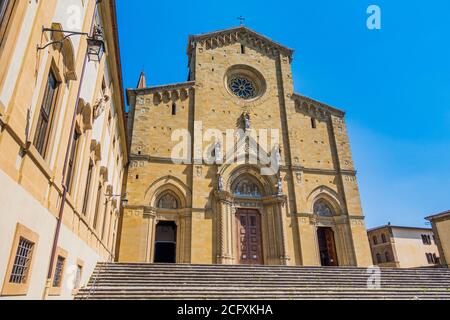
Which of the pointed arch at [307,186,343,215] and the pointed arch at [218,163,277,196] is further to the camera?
the pointed arch at [307,186,343,215]

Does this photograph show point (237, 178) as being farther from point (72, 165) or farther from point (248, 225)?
point (72, 165)

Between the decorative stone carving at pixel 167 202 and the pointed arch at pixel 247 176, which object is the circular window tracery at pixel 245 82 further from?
the decorative stone carving at pixel 167 202

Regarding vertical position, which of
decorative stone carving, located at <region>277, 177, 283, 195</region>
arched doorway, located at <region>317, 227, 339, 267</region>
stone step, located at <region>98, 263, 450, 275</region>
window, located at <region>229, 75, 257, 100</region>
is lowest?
stone step, located at <region>98, 263, 450, 275</region>

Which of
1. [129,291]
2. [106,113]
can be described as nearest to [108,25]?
[106,113]

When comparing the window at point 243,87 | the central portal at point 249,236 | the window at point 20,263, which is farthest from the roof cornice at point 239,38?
the window at point 20,263

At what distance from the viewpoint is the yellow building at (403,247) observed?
41.7 meters

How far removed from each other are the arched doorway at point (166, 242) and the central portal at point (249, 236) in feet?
13.2

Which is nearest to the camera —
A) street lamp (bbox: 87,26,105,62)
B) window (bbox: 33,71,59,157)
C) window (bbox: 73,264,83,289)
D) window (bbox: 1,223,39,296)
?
window (bbox: 1,223,39,296)

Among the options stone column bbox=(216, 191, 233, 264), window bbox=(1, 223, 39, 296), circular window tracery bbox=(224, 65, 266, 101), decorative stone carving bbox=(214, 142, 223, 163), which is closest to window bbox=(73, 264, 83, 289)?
window bbox=(1, 223, 39, 296)

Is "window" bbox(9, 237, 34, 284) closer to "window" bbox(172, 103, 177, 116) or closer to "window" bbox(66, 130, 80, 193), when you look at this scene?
"window" bbox(66, 130, 80, 193)

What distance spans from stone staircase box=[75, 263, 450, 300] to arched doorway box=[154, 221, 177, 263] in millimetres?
4994

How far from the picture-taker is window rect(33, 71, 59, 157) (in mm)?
6125

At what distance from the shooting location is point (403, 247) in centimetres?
4241

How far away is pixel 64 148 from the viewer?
728cm
